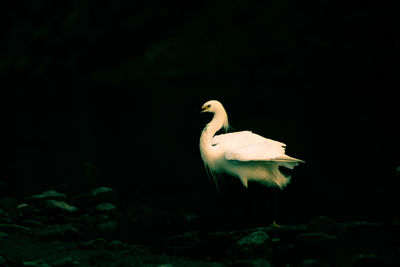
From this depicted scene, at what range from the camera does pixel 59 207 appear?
8477 millimetres

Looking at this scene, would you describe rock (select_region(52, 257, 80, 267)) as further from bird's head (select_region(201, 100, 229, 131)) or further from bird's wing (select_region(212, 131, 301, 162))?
bird's head (select_region(201, 100, 229, 131))

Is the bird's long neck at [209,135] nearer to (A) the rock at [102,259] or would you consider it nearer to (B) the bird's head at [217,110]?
(B) the bird's head at [217,110]

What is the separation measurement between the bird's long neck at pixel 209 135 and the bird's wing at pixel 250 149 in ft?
0.56

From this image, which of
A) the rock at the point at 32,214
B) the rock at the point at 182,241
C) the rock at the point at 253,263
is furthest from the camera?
the rock at the point at 32,214

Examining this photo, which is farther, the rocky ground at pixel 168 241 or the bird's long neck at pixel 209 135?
the bird's long neck at pixel 209 135

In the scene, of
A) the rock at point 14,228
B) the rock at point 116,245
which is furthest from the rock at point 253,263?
the rock at point 14,228

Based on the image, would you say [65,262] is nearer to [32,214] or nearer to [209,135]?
[32,214]

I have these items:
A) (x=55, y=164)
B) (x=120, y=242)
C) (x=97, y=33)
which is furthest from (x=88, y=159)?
(x=97, y=33)

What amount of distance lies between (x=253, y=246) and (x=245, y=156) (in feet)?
4.76

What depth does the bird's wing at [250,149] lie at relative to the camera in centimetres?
730

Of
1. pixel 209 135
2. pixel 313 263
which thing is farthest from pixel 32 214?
pixel 313 263

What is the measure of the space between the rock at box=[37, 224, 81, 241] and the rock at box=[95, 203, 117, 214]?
1337 mm

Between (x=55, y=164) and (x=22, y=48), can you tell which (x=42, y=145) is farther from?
(x=22, y=48)

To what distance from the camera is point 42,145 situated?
1661 centimetres
